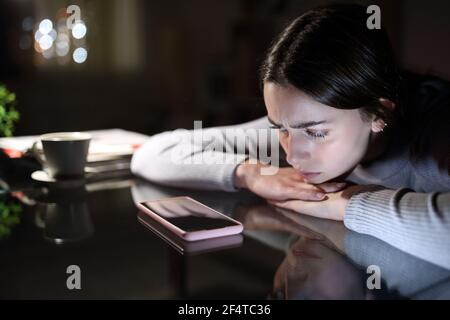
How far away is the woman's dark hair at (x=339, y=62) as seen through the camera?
0.62 m

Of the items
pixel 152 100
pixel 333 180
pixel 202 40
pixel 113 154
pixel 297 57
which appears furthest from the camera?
pixel 152 100

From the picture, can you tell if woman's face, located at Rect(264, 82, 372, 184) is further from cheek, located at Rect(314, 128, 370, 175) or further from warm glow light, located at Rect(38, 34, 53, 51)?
warm glow light, located at Rect(38, 34, 53, 51)

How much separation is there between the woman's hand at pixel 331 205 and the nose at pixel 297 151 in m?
0.06

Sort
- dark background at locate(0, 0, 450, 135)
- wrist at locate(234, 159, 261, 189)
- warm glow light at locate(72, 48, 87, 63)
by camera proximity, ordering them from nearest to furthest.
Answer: wrist at locate(234, 159, 261, 189)
dark background at locate(0, 0, 450, 135)
warm glow light at locate(72, 48, 87, 63)

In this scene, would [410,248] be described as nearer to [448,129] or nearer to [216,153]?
[448,129]

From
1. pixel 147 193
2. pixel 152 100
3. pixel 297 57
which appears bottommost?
pixel 147 193

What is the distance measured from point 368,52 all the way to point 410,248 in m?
0.30

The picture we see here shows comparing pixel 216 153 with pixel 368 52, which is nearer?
pixel 368 52

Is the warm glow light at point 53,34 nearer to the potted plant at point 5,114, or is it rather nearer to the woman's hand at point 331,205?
the potted plant at point 5,114

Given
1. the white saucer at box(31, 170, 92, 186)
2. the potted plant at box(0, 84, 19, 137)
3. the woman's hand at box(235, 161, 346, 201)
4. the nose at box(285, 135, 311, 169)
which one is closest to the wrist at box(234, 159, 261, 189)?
the woman's hand at box(235, 161, 346, 201)

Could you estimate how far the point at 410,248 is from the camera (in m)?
0.49

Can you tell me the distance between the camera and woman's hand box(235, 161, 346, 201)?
0.67 meters

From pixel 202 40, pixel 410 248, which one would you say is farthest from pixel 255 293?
pixel 202 40
